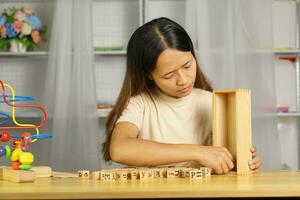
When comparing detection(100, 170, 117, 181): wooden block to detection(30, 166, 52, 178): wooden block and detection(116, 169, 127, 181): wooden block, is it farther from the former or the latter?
detection(30, 166, 52, 178): wooden block

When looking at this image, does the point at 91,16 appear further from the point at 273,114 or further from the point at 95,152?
the point at 273,114

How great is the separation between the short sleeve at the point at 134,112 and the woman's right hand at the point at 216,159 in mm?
424

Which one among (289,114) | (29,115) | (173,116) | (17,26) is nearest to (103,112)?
(29,115)

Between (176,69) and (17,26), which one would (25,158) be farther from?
(17,26)

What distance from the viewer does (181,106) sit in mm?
2217

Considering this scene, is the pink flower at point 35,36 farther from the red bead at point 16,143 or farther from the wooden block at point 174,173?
the wooden block at point 174,173

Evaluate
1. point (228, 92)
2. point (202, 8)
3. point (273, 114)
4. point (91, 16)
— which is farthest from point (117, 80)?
point (228, 92)

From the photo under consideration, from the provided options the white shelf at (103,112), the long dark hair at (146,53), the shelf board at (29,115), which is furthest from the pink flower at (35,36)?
the long dark hair at (146,53)

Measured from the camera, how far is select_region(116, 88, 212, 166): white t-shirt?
7.16 feet

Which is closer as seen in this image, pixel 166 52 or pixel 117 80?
pixel 166 52

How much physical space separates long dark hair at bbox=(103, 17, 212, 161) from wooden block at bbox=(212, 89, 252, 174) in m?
0.26

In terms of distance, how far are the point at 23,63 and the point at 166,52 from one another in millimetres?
2588

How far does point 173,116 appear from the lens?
7.32ft

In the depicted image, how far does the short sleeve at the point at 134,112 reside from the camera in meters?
2.14
